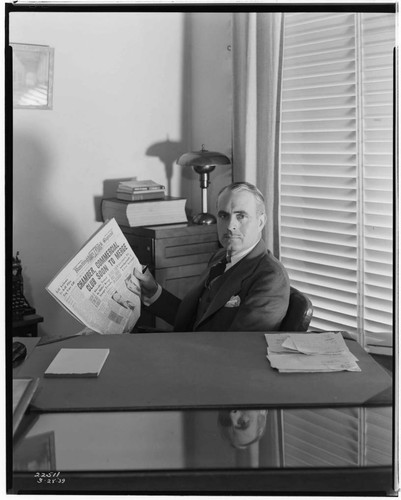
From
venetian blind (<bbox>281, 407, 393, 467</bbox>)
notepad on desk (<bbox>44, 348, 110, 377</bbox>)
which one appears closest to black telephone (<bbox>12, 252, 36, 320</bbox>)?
notepad on desk (<bbox>44, 348, 110, 377</bbox>)

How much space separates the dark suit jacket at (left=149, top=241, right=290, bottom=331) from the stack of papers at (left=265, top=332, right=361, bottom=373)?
1.05 ft

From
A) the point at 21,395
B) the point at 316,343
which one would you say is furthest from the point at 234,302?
the point at 21,395

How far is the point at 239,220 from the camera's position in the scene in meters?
1.82

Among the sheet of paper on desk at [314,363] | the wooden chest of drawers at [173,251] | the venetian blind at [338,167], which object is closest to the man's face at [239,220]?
the venetian blind at [338,167]

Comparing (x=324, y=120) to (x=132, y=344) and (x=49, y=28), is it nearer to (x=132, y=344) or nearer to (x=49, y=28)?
(x=49, y=28)

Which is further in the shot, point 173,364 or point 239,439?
point 173,364

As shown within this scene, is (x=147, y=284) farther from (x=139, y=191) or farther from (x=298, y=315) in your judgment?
(x=139, y=191)

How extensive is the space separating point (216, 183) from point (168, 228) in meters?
0.39

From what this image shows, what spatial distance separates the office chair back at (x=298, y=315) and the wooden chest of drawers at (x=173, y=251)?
1038 millimetres

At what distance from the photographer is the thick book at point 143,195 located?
274cm

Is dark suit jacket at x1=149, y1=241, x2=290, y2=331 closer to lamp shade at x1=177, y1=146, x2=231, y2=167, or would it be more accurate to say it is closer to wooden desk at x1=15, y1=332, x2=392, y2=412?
wooden desk at x1=15, y1=332, x2=392, y2=412

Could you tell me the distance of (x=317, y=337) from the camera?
51.2 inches

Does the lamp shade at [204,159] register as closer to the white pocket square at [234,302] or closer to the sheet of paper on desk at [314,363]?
the white pocket square at [234,302]

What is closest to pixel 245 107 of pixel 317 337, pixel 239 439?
pixel 317 337
